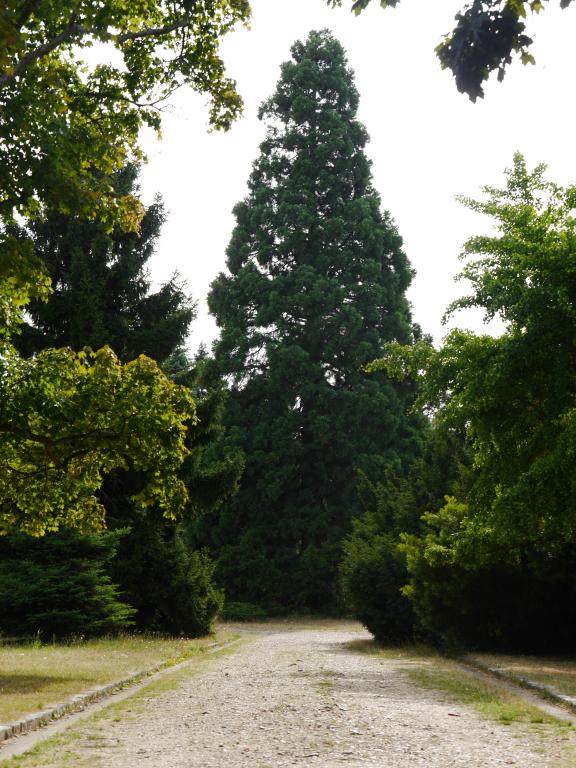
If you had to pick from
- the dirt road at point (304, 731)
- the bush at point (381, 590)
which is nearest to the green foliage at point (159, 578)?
the bush at point (381, 590)

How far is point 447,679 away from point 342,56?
118 ft

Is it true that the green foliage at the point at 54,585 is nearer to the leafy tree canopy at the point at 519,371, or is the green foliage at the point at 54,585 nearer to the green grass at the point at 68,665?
the green grass at the point at 68,665

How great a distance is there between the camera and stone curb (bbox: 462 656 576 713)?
8893 mm

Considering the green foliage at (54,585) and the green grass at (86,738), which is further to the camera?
the green foliage at (54,585)

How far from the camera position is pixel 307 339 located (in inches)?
1398

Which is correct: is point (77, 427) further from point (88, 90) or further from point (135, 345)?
point (135, 345)

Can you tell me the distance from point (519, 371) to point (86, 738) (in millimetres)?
7938

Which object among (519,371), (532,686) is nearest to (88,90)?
(519,371)

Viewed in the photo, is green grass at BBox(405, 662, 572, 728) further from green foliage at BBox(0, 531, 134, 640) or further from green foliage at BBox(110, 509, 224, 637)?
green foliage at BBox(110, 509, 224, 637)

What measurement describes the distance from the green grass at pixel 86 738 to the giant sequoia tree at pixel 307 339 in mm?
22280

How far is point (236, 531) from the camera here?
113 feet

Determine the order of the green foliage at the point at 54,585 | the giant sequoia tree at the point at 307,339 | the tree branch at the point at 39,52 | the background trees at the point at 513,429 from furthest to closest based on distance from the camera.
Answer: the giant sequoia tree at the point at 307,339, the green foliage at the point at 54,585, the background trees at the point at 513,429, the tree branch at the point at 39,52

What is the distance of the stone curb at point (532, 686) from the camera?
8893 mm

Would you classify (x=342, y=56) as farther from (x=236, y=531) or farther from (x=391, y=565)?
(x=391, y=565)
